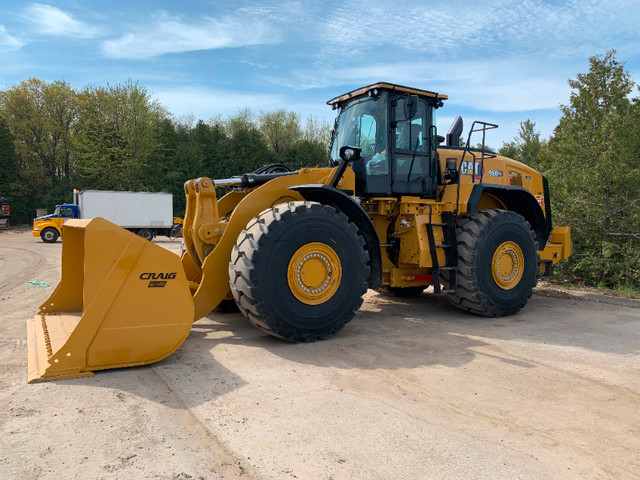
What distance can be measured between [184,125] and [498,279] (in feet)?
154

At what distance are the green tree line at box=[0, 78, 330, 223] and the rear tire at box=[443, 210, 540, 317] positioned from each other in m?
31.4

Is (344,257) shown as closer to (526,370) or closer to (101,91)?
(526,370)

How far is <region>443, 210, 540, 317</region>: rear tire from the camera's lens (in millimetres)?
6410

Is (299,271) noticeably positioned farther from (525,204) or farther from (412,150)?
(525,204)

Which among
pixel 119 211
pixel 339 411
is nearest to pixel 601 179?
pixel 339 411

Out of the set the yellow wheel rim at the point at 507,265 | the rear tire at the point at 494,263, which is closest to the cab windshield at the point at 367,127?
the rear tire at the point at 494,263

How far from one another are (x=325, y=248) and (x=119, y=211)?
25990mm

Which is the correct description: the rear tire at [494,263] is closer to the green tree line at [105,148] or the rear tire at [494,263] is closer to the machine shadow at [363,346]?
the machine shadow at [363,346]

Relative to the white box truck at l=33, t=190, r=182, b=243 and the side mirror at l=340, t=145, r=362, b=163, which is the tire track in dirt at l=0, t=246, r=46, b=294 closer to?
the white box truck at l=33, t=190, r=182, b=243

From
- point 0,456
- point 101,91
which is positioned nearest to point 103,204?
point 101,91

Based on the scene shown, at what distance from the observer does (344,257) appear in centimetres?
519

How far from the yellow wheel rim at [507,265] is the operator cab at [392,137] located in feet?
4.36

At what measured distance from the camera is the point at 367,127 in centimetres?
643

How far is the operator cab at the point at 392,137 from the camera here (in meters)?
6.22
